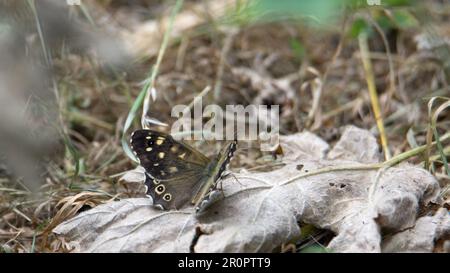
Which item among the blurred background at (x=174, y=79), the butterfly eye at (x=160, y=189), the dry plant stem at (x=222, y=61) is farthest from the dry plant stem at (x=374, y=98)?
the butterfly eye at (x=160, y=189)

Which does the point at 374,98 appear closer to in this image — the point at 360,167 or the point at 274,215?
the point at 360,167

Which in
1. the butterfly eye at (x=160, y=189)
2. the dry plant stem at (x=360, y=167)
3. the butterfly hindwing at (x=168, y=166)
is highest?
the butterfly hindwing at (x=168, y=166)

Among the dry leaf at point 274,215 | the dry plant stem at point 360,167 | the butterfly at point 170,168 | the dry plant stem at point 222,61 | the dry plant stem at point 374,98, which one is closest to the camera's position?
the dry leaf at point 274,215

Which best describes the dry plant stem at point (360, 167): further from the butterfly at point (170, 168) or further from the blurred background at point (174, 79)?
Result: the butterfly at point (170, 168)

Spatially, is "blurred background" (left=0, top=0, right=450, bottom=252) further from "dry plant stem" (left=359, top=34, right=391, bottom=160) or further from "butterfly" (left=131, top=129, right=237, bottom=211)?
"butterfly" (left=131, top=129, right=237, bottom=211)

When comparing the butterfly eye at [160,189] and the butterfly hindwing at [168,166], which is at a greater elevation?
the butterfly hindwing at [168,166]
